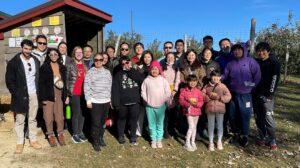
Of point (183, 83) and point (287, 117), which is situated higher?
point (183, 83)

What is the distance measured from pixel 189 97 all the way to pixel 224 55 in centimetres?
137

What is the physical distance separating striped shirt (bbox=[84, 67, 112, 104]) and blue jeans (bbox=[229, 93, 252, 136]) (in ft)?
8.35

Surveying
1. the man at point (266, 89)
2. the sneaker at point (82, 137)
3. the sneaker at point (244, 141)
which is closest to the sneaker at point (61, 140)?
the sneaker at point (82, 137)

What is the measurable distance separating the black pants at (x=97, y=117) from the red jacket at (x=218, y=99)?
195cm

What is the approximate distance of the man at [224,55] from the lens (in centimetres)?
653

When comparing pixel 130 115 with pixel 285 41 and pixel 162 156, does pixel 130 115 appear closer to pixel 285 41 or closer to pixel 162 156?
pixel 162 156

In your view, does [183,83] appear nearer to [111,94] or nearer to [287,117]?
[111,94]

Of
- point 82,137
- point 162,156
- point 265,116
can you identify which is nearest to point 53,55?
point 82,137

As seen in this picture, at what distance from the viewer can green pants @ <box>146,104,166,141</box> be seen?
20.2ft

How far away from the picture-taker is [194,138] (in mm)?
6238

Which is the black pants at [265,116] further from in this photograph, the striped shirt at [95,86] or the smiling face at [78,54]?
the smiling face at [78,54]

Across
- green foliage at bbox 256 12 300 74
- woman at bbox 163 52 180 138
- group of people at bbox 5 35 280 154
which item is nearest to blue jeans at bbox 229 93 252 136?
group of people at bbox 5 35 280 154

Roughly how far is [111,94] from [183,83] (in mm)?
1468

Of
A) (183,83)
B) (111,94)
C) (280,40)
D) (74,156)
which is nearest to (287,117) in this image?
(183,83)
